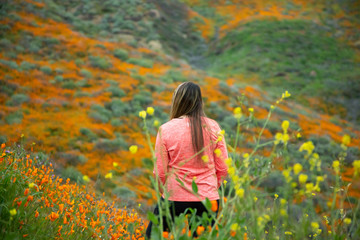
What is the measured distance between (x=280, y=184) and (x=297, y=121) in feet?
21.0

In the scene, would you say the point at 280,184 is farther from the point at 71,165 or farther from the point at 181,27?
the point at 181,27

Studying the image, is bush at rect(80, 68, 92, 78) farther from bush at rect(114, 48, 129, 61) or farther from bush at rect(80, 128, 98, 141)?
bush at rect(80, 128, 98, 141)

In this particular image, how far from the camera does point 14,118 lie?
723cm

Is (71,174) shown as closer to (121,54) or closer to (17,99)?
(17,99)

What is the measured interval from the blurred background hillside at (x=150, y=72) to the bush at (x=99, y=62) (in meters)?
0.06

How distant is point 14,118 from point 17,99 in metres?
1.33

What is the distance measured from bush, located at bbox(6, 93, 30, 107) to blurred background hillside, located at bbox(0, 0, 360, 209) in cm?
4

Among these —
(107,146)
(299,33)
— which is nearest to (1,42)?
(107,146)

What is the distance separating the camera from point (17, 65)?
10195mm

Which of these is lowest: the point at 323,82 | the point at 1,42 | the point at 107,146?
the point at 323,82

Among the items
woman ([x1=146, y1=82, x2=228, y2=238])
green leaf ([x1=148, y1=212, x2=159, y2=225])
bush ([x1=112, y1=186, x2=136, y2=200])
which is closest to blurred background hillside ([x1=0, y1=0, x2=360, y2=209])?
bush ([x1=112, y1=186, x2=136, y2=200])

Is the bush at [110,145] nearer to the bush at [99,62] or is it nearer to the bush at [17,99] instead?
the bush at [17,99]

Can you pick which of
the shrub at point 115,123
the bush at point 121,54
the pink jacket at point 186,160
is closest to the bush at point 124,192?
Result: the shrub at point 115,123

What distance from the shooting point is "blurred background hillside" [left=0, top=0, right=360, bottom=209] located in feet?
24.2
